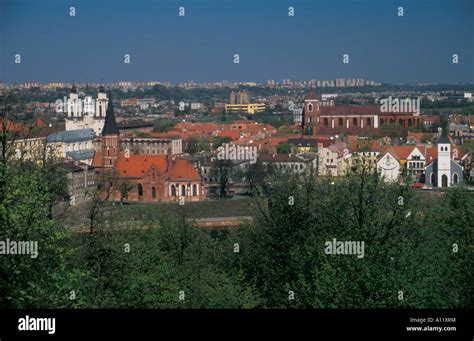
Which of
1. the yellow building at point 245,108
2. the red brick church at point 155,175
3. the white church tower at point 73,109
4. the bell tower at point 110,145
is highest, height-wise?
the white church tower at point 73,109

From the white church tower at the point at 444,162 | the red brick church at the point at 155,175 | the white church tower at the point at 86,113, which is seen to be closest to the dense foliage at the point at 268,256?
the white church tower at the point at 444,162

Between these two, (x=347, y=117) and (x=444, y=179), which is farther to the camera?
(x=347, y=117)

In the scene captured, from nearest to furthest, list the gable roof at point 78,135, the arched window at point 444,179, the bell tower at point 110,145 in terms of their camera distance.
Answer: the arched window at point 444,179 → the bell tower at point 110,145 → the gable roof at point 78,135

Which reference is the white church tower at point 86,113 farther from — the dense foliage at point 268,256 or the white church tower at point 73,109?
the dense foliage at point 268,256

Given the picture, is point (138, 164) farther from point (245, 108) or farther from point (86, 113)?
point (245, 108)

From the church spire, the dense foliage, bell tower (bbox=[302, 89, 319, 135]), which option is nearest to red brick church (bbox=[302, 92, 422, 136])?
bell tower (bbox=[302, 89, 319, 135])

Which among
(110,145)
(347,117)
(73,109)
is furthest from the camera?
(347,117)

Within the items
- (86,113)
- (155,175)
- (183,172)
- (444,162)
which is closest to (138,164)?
(155,175)
